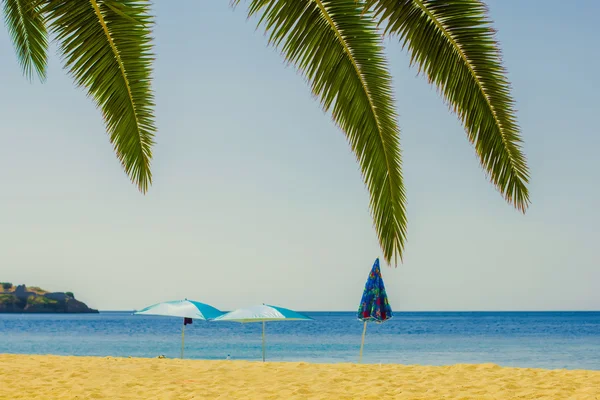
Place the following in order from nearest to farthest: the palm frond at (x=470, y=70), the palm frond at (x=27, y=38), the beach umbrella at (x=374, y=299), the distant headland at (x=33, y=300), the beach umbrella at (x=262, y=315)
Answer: the palm frond at (x=470, y=70) → the palm frond at (x=27, y=38) → the beach umbrella at (x=374, y=299) → the beach umbrella at (x=262, y=315) → the distant headland at (x=33, y=300)

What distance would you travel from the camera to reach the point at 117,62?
477cm

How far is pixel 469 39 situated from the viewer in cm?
404

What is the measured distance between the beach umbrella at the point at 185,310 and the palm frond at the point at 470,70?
12.7 m

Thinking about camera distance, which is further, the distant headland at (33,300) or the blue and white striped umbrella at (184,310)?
the distant headland at (33,300)

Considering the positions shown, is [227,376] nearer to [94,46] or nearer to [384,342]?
[94,46]

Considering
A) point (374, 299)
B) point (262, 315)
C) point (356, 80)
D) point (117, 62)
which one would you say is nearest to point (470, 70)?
point (356, 80)

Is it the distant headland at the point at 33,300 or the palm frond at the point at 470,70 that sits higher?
the distant headland at the point at 33,300

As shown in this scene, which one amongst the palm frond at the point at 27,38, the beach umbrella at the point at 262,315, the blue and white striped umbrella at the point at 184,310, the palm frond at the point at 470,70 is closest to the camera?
the palm frond at the point at 470,70

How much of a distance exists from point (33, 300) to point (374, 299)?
11295cm

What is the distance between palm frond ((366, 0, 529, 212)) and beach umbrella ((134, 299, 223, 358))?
12698 millimetres

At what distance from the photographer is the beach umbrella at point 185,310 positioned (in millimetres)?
16312

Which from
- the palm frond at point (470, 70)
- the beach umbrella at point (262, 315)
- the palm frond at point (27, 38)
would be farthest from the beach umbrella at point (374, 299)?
the palm frond at point (470, 70)

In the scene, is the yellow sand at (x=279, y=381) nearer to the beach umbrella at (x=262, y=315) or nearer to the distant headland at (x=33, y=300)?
the beach umbrella at (x=262, y=315)

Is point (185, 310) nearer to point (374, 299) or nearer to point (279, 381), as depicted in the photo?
point (374, 299)
